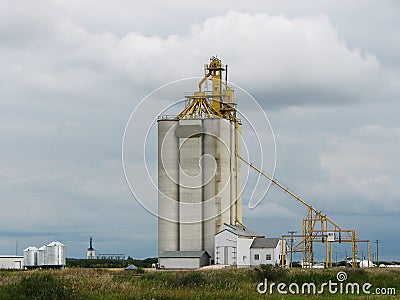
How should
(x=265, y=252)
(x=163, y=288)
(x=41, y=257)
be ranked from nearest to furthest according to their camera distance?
(x=163, y=288), (x=265, y=252), (x=41, y=257)

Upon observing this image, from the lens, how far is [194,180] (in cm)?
8175

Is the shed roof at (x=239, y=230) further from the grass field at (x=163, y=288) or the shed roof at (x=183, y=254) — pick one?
the grass field at (x=163, y=288)

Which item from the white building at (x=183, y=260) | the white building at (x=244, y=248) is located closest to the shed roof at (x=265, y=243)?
the white building at (x=244, y=248)

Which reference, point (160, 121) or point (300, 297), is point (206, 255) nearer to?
point (160, 121)

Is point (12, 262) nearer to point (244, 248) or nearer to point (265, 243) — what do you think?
point (244, 248)

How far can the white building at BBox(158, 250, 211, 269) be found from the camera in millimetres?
77562

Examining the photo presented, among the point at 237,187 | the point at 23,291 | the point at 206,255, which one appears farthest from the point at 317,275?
the point at 237,187

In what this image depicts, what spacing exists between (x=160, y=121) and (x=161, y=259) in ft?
49.2

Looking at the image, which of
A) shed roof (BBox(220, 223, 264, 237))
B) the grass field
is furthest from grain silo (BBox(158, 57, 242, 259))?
the grass field

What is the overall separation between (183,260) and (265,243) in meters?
10.0

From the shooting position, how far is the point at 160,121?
84688 millimetres

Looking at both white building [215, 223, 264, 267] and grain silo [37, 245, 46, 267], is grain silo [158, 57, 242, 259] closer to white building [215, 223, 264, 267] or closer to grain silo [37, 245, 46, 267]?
white building [215, 223, 264, 267]

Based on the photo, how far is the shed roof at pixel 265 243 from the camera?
82.6 metres

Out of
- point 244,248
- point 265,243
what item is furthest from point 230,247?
point 265,243
